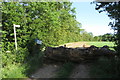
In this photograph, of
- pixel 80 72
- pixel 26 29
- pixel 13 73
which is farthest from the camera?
pixel 26 29

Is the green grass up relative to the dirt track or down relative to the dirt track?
up

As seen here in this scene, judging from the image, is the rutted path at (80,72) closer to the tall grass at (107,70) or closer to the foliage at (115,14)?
the tall grass at (107,70)

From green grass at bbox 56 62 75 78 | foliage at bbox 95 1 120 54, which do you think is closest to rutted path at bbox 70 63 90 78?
green grass at bbox 56 62 75 78

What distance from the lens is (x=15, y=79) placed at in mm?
2818

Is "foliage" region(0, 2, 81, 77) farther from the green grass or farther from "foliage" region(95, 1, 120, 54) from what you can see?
"foliage" region(95, 1, 120, 54)

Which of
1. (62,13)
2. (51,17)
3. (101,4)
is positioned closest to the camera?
(101,4)

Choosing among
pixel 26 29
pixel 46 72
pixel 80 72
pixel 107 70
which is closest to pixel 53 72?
pixel 46 72

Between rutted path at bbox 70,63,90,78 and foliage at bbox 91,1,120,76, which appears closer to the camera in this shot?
foliage at bbox 91,1,120,76

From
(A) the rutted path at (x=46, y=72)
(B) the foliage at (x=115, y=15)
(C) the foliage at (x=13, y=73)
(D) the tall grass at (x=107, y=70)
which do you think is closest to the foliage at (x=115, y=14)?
(B) the foliage at (x=115, y=15)

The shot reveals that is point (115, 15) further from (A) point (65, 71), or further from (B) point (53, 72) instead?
(B) point (53, 72)

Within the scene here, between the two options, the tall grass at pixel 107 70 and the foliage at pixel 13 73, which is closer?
the tall grass at pixel 107 70

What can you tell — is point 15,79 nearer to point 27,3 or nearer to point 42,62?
point 42,62

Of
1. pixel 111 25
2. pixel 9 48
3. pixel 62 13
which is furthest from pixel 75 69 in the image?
pixel 62 13

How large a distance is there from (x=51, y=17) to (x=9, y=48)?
6.50ft
